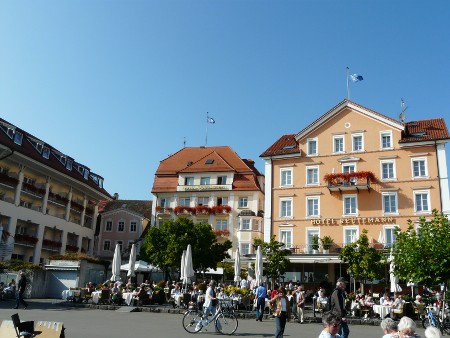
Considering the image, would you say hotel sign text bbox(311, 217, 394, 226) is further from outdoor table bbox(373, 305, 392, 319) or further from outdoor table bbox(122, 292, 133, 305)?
outdoor table bbox(122, 292, 133, 305)

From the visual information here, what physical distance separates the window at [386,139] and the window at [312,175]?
6.27 m

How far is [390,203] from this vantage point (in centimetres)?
3994

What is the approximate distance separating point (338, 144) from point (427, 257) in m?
22.3

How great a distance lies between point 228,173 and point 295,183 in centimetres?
1423

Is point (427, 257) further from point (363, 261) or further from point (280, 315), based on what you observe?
point (280, 315)

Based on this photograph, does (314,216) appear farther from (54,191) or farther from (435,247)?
(54,191)

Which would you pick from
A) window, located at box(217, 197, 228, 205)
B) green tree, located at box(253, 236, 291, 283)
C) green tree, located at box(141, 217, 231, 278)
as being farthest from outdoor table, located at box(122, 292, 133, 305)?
window, located at box(217, 197, 228, 205)

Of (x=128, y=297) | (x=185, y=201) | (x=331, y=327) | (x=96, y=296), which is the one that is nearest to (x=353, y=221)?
(x=128, y=297)

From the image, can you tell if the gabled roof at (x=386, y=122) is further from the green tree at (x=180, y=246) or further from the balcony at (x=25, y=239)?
the balcony at (x=25, y=239)

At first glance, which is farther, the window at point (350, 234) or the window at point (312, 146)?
the window at point (312, 146)

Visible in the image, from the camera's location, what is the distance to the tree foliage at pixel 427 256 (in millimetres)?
21672

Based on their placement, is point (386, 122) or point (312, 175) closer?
point (386, 122)

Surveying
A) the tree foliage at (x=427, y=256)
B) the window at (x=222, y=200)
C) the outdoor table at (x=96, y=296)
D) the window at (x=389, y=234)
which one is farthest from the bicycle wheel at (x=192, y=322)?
the window at (x=222, y=200)

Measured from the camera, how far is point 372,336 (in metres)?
16.3
